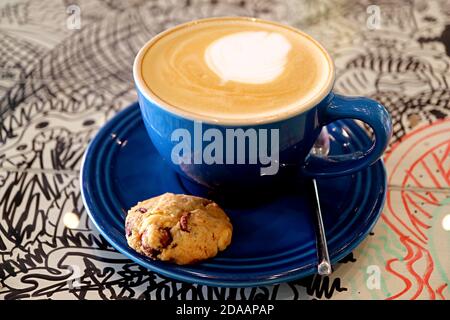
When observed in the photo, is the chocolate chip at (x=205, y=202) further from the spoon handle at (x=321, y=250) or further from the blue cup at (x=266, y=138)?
the spoon handle at (x=321, y=250)

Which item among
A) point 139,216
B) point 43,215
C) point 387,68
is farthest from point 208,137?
point 387,68

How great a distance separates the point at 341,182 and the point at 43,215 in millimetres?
430

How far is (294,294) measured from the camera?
0.59m

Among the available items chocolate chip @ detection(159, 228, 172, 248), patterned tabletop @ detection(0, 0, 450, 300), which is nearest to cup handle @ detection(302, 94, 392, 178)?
patterned tabletop @ detection(0, 0, 450, 300)

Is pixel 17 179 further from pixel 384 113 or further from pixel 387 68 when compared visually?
pixel 387 68

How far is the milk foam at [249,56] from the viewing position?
66cm

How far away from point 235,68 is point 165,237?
0.27 m

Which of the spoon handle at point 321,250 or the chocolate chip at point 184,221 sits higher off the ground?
the chocolate chip at point 184,221

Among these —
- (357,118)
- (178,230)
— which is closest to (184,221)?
(178,230)

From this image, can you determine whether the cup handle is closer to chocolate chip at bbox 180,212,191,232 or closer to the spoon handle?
the spoon handle

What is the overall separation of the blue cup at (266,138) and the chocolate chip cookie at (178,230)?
5cm

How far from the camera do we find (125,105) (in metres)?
0.89

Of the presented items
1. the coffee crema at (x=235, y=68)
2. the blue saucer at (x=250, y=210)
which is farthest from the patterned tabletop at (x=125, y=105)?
the coffee crema at (x=235, y=68)

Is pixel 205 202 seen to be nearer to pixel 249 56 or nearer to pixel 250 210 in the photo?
pixel 250 210
